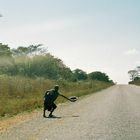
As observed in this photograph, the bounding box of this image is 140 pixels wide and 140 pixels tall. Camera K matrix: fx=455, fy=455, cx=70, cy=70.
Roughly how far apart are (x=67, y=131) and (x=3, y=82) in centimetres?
2620

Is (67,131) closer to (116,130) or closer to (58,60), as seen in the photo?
(116,130)

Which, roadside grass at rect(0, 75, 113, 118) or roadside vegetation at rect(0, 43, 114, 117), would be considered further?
roadside vegetation at rect(0, 43, 114, 117)

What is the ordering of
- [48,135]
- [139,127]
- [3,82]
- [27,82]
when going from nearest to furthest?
1. [48,135]
2. [139,127]
3. [3,82]
4. [27,82]

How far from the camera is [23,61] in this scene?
10375 cm

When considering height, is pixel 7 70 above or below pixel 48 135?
above

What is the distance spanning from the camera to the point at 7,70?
9369cm

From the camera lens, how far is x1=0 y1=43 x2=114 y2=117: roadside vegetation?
102 feet

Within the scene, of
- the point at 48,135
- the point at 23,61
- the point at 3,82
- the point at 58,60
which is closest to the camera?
the point at 48,135

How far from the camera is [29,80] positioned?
48406 millimetres

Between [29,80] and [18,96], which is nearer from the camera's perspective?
[18,96]

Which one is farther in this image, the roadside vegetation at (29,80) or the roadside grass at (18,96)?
the roadside vegetation at (29,80)

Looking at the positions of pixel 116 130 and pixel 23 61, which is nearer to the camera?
pixel 116 130

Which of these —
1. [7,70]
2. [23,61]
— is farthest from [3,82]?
[23,61]

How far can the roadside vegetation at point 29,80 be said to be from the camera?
3108 cm
